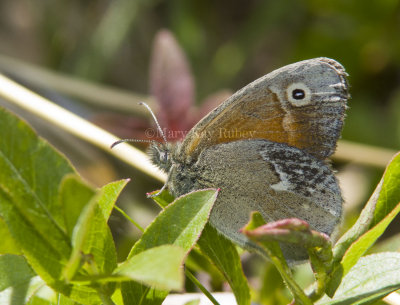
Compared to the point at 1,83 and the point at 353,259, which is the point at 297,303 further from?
the point at 1,83

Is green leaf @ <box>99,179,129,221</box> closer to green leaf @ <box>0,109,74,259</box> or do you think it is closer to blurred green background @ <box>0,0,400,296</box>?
green leaf @ <box>0,109,74,259</box>

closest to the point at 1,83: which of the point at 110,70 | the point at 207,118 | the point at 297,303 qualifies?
the point at 207,118

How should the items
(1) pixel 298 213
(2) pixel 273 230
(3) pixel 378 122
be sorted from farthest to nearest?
1. (3) pixel 378 122
2. (1) pixel 298 213
3. (2) pixel 273 230

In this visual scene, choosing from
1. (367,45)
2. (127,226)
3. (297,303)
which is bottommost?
(127,226)

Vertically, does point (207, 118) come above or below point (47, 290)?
above

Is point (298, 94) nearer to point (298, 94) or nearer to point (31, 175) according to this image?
point (298, 94)

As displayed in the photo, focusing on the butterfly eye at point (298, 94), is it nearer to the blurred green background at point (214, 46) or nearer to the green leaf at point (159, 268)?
the green leaf at point (159, 268)
